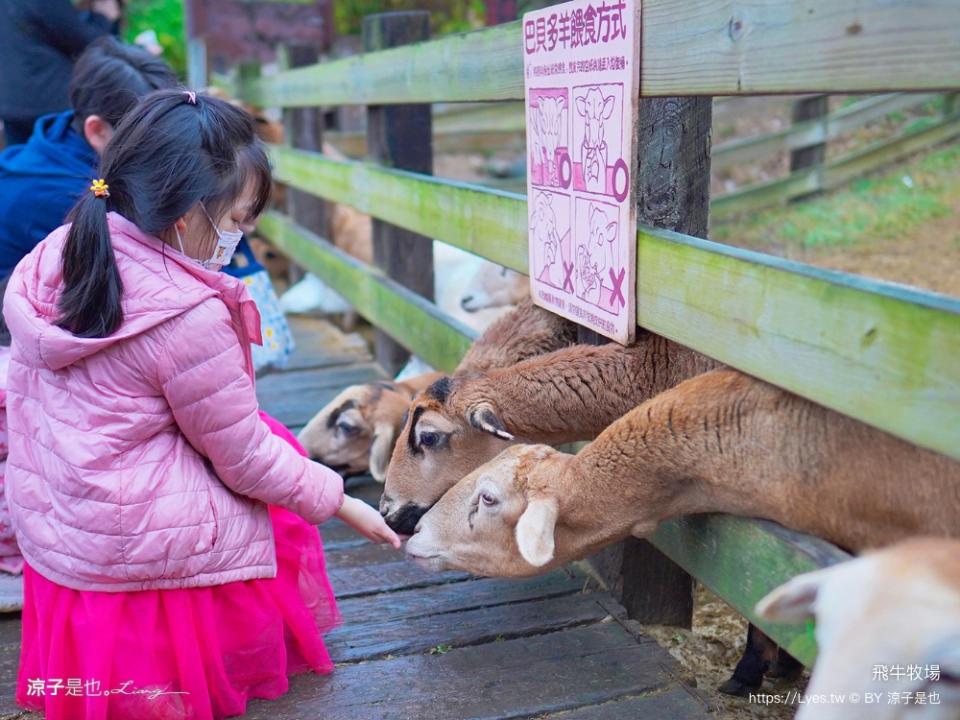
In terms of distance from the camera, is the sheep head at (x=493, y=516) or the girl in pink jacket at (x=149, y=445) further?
the sheep head at (x=493, y=516)

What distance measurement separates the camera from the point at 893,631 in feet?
5.73

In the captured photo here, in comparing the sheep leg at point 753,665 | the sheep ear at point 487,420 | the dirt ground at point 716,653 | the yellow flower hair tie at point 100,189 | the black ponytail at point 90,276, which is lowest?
the dirt ground at point 716,653

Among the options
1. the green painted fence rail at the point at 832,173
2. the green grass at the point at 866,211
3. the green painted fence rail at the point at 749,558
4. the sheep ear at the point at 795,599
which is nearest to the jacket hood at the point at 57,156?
the green painted fence rail at the point at 749,558

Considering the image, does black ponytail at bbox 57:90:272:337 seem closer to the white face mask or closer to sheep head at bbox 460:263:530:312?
the white face mask

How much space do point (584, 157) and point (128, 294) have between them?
4.30 feet

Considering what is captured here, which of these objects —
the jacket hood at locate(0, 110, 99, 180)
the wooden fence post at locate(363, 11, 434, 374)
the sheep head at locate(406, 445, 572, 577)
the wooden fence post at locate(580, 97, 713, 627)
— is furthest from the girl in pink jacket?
the wooden fence post at locate(363, 11, 434, 374)

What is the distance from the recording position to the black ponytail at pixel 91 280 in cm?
262

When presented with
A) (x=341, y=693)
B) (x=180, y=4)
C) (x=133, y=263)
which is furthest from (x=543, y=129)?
(x=180, y=4)

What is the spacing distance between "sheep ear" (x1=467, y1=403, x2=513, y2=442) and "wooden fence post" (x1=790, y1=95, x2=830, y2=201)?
323 inches

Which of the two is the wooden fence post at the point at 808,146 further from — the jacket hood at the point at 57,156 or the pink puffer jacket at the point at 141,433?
the pink puffer jacket at the point at 141,433

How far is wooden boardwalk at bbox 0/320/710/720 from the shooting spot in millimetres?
2834

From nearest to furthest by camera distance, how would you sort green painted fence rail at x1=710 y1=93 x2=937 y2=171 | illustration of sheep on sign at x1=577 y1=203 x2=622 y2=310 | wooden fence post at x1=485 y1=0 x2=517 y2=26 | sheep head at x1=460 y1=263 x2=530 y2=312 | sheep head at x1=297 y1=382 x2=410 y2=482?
illustration of sheep on sign at x1=577 y1=203 x2=622 y2=310, sheep head at x1=297 y1=382 x2=410 y2=482, sheep head at x1=460 y1=263 x2=530 y2=312, green painted fence rail at x1=710 y1=93 x2=937 y2=171, wooden fence post at x1=485 y1=0 x2=517 y2=26

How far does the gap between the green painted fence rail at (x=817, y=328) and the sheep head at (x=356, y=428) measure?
1947 millimetres

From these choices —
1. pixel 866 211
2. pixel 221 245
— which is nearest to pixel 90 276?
pixel 221 245
